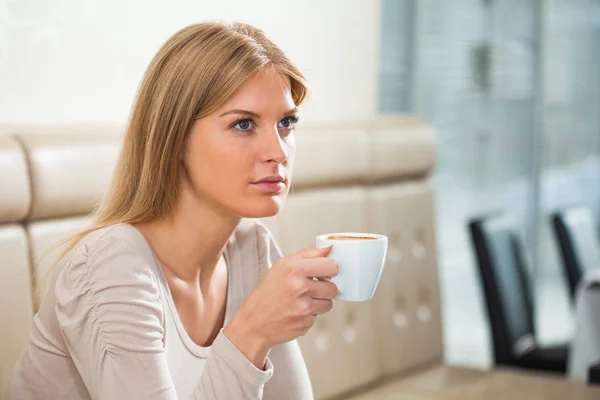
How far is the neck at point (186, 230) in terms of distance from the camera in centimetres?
129

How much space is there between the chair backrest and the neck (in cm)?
174

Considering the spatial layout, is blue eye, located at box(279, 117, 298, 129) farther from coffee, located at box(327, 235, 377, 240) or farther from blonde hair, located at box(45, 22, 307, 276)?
coffee, located at box(327, 235, 377, 240)

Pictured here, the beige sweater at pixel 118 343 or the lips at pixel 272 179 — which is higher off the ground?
the lips at pixel 272 179

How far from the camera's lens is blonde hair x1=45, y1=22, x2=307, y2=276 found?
1.21 metres

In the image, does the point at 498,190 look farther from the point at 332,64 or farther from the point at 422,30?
the point at 332,64

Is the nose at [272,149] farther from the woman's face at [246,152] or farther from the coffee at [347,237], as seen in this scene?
the coffee at [347,237]

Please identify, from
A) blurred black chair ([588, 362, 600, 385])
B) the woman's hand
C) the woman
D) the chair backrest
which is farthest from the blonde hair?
the chair backrest

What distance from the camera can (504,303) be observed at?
2922 mm

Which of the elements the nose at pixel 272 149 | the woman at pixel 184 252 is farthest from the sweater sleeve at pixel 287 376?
the nose at pixel 272 149

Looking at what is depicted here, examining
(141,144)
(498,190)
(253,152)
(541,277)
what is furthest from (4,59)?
(541,277)

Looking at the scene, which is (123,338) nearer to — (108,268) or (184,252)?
(108,268)

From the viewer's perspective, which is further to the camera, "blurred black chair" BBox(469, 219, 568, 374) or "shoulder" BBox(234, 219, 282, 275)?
"blurred black chair" BBox(469, 219, 568, 374)

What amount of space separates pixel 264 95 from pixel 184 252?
0.88 feet

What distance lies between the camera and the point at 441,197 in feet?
13.4
